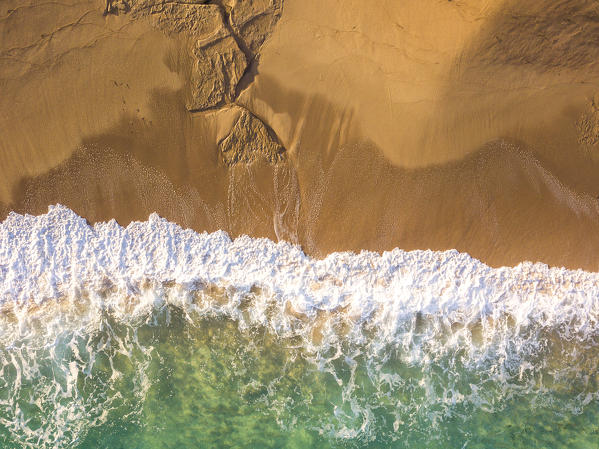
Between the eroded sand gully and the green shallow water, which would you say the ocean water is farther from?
the eroded sand gully

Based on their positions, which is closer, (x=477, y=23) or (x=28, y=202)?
(x=477, y=23)

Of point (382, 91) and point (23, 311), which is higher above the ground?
point (382, 91)

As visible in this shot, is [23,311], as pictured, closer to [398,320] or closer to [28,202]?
[28,202]

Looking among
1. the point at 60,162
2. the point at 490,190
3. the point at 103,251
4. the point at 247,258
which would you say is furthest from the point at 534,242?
the point at 60,162

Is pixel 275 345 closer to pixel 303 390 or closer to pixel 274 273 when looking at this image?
pixel 303 390

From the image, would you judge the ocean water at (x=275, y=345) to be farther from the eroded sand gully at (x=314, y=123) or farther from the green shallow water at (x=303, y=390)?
the eroded sand gully at (x=314, y=123)

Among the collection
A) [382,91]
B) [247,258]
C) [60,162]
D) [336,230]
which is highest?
[382,91]

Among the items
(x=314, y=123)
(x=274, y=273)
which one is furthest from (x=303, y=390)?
(x=314, y=123)
